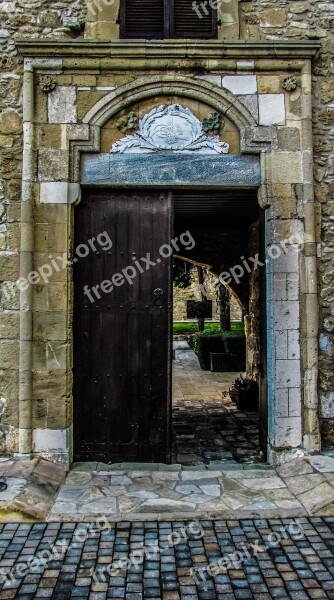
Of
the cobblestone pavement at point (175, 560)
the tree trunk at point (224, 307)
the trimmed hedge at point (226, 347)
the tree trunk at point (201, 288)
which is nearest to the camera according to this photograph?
the cobblestone pavement at point (175, 560)

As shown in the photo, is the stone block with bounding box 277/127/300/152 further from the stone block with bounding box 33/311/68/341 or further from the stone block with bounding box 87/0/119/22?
the stone block with bounding box 33/311/68/341

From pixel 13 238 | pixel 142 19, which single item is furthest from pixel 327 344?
pixel 142 19

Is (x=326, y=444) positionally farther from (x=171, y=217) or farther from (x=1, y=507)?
(x=1, y=507)

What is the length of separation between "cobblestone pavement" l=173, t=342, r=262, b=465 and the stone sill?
12.5 ft

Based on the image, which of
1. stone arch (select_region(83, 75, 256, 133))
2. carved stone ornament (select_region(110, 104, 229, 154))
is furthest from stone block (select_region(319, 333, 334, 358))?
→ stone arch (select_region(83, 75, 256, 133))

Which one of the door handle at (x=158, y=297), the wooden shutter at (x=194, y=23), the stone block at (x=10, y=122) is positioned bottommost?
the door handle at (x=158, y=297)

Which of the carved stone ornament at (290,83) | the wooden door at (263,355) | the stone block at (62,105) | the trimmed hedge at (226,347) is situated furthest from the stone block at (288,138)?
the trimmed hedge at (226,347)

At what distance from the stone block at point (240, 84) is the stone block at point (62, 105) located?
55.3 inches

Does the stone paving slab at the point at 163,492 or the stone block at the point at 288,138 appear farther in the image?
the stone block at the point at 288,138

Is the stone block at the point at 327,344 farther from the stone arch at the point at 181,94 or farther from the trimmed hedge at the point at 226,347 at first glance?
the trimmed hedge at the point at 226,347

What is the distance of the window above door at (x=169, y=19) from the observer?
441cm

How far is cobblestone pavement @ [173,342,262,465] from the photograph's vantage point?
187 inches

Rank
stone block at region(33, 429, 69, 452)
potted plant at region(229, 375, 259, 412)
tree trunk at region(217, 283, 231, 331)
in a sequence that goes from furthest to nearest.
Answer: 1. tree trunk at region(217, 283, 231, 331)
2. potted plant at region(229, 375, 259, 412)
3. stone block at region(33, 429, 69, 452)

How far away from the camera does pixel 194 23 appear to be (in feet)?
14.6
